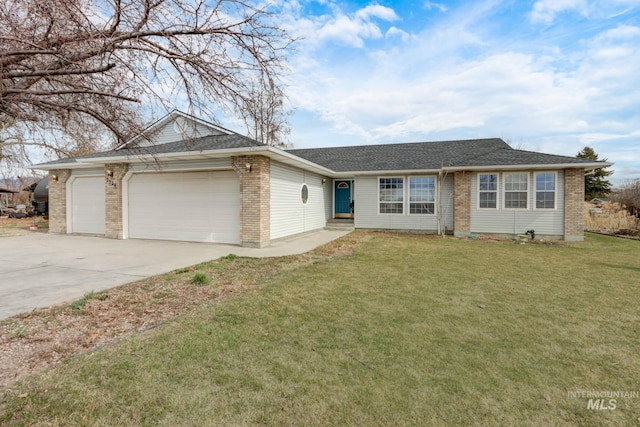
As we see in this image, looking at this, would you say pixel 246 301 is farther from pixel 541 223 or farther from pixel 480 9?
pixel 541 223

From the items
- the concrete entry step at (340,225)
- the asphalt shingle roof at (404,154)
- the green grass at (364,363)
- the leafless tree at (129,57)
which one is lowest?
the green grass at (364,363)

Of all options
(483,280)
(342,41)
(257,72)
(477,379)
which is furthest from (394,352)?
(342,41)

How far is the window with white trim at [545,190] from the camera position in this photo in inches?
468

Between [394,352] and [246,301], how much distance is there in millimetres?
2386

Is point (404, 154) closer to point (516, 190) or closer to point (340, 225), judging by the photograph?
point (340, 225)

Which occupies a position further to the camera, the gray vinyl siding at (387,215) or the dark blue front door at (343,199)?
the dark blue front door at (343,199)

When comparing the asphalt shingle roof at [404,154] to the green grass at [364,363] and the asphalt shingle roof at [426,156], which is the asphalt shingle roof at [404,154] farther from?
the green grass at [364,363]

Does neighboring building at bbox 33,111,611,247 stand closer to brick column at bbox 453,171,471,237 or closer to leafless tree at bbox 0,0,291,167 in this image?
brick column at bbox 453,171,471,237

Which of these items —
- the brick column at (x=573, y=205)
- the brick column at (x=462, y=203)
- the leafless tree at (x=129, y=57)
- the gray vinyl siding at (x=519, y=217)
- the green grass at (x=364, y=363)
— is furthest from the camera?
the brick column at (x=462, y=203)

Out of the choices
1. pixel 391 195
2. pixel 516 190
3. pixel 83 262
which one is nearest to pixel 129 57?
pixel 83 262

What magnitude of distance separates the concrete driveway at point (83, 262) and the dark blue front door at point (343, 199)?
16.0ft

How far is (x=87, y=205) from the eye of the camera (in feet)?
41.6

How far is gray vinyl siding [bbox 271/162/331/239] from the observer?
1042 centimetres

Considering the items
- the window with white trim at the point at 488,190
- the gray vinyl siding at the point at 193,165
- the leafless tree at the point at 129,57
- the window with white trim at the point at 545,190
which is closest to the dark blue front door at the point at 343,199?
the window with white trim at the point at 488,190
